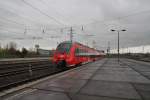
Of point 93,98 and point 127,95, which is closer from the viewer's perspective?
point 93,98

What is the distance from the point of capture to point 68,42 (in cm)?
1898

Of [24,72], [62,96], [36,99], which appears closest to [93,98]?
[62,96]

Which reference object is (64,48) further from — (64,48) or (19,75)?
(19,75)

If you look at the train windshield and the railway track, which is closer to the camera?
the railway track

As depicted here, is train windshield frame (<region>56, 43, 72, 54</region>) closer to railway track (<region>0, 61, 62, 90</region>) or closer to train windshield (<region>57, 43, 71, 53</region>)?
train windshield (<region>57, 43, 71, 53</region>)

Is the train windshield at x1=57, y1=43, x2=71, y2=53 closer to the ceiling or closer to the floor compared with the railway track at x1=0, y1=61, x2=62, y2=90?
closer to the ceiling

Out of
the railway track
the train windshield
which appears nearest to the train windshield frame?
the train windshield

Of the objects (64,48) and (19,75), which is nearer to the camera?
(19,75)

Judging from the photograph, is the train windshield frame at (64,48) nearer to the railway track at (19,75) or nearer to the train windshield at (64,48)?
the train windshield at (64,48)

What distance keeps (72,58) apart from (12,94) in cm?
1206

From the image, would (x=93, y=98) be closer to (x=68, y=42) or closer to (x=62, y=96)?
(x=62, y=96)

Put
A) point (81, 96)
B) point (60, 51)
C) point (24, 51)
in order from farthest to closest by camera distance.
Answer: point (24, 51) < point (60, 51) < point (81, 96)

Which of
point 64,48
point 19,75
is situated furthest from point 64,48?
point 19,75

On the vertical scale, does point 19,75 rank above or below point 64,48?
below
